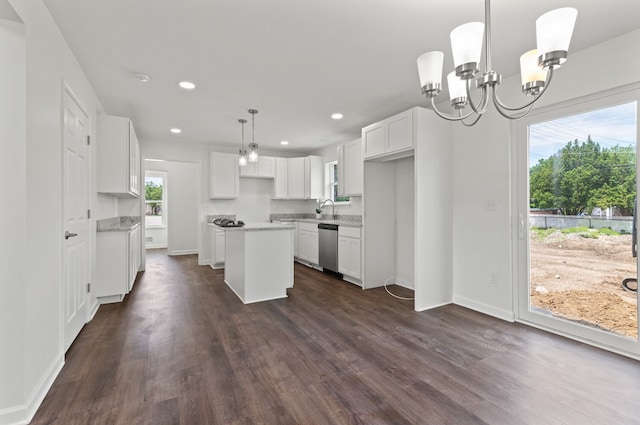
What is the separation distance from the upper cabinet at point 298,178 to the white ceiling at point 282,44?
2476 millimetres

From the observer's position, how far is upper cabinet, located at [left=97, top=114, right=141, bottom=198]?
11.5 feet

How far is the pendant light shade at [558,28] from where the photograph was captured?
1.29 m

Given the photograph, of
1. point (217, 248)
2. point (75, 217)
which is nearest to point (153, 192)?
point (217, 248)

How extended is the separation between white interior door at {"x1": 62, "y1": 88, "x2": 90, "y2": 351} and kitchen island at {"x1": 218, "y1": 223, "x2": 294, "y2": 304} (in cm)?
147

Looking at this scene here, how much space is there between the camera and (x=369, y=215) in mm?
4320

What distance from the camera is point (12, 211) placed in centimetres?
163

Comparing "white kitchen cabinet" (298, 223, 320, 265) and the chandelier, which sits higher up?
the chandelier

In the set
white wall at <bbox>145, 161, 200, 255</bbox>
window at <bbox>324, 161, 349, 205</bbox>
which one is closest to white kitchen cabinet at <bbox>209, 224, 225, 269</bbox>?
white wall at <bbox>145, 161, 200, 255</bbox>

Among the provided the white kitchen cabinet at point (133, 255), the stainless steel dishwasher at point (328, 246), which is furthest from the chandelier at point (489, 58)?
the white kitchen cabinet at point (133, 255)

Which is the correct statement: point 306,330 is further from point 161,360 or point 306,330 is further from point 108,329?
point 108,329

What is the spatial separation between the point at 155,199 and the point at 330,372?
7.76 metres

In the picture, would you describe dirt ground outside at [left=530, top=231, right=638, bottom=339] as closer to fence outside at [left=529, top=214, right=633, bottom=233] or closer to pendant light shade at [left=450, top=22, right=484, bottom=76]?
fence outside at [left=529, top=214, right=633, bottom=233]

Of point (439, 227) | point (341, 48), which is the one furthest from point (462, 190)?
point (341, 48)

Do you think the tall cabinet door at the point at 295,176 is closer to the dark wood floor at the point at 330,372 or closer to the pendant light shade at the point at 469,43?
the dark wood floor at the point at 330,372
